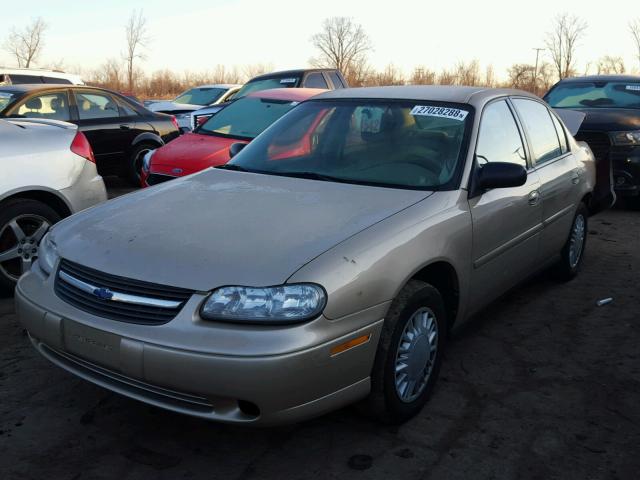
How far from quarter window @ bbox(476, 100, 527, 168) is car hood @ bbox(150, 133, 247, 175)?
3277 mm

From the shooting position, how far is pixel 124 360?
8.80ft

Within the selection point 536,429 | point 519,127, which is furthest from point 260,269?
point 519,127

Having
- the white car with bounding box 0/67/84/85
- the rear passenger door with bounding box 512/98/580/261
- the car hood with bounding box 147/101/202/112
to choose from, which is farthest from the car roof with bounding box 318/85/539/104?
the white car with bounding box 0/67/84/85

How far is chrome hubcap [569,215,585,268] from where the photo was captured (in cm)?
534

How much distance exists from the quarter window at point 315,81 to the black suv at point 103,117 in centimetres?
280

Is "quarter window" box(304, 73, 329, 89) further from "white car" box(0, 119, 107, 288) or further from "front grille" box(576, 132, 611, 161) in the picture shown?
"white car" box(0, 119, 107, 288)

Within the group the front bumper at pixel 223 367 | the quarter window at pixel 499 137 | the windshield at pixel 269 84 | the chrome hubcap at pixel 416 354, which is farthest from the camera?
the windshield at pixel 269 84

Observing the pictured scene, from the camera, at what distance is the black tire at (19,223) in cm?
483

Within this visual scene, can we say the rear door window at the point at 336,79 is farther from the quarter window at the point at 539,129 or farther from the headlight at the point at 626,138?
the quarter window at the point at 539,129

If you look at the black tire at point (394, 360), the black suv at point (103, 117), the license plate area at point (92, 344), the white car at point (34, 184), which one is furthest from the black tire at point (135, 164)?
the black tire at point (394, 360)

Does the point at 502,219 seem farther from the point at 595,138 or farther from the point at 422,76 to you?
the point at 422,76

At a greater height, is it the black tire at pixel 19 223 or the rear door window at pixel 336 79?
the rear door window at pixel 336 79

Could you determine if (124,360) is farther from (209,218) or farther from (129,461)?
(209,218)

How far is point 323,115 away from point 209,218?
1.46 metres
